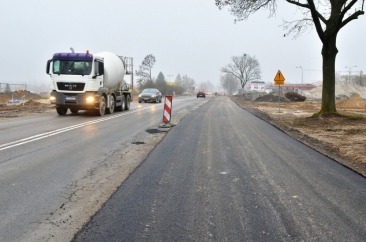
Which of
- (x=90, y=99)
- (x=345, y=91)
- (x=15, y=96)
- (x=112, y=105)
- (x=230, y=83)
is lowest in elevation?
(x=112, y=105)

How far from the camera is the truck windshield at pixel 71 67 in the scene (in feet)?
62.5

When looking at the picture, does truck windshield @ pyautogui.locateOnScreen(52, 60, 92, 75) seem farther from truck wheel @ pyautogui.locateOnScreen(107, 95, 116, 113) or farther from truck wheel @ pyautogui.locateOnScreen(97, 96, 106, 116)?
truck wheel @ pyautogui.locateOnScreen(107, 95, 116, 113)

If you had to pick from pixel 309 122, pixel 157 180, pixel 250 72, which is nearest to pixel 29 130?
pixel 157 180

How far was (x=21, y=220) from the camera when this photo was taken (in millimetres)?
4363

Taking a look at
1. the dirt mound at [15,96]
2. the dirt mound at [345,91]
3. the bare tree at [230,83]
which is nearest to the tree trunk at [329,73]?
the dirt mound at [15,96]

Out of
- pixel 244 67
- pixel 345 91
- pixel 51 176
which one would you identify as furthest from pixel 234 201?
pixel 244 67

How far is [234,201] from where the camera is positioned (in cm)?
511

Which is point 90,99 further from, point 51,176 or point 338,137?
point 51,176

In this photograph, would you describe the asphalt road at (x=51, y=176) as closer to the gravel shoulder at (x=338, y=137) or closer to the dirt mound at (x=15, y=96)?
the gravel shoulder at (x=338, y=137)

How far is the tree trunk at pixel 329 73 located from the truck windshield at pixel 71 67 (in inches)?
476

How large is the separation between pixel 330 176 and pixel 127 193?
373 centimetres

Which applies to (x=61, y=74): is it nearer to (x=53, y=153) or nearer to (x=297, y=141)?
(x=53, y=153)

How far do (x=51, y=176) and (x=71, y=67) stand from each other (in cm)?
1368

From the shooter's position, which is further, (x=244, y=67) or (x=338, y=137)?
(x=244, y=67)
